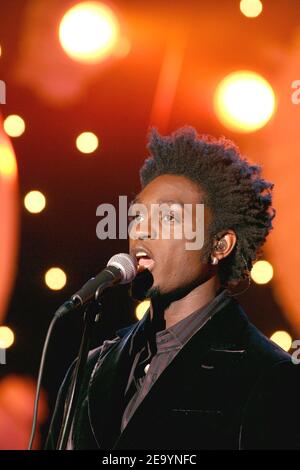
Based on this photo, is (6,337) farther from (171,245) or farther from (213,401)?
(213,401)

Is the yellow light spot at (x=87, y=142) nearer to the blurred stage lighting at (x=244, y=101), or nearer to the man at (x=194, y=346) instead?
the blurred stage lighting at (x=244, y=101)

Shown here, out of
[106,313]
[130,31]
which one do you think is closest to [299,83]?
[130,31]

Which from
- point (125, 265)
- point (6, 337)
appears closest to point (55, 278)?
point (6, 337)

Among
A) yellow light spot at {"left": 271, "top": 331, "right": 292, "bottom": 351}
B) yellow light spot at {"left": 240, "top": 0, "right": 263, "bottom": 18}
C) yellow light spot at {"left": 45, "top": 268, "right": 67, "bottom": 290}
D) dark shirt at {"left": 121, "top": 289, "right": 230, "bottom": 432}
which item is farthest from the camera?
yellow light spot at {"left": 45, "top": 268, "right": 67, "bottom": 290}

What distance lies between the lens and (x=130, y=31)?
10.7 feet

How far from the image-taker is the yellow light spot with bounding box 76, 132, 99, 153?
3277 millimetres

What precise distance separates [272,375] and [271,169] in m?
1.31

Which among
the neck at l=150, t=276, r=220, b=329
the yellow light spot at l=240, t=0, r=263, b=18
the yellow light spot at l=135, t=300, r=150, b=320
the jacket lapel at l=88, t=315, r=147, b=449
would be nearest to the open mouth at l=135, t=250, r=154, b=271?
the neck at l=150, t=276, r=220, b=329

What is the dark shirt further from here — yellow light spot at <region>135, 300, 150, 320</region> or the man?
yellow light spot at <region>135, 300, 150, 320</region>

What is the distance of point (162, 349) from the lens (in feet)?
7.43

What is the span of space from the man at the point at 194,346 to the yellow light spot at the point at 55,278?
2.44 feet

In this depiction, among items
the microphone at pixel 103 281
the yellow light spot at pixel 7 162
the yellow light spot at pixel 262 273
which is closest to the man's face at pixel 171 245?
the microphone at pixel 103 281

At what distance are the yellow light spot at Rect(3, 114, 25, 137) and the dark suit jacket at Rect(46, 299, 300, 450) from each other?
1467 millimetres
